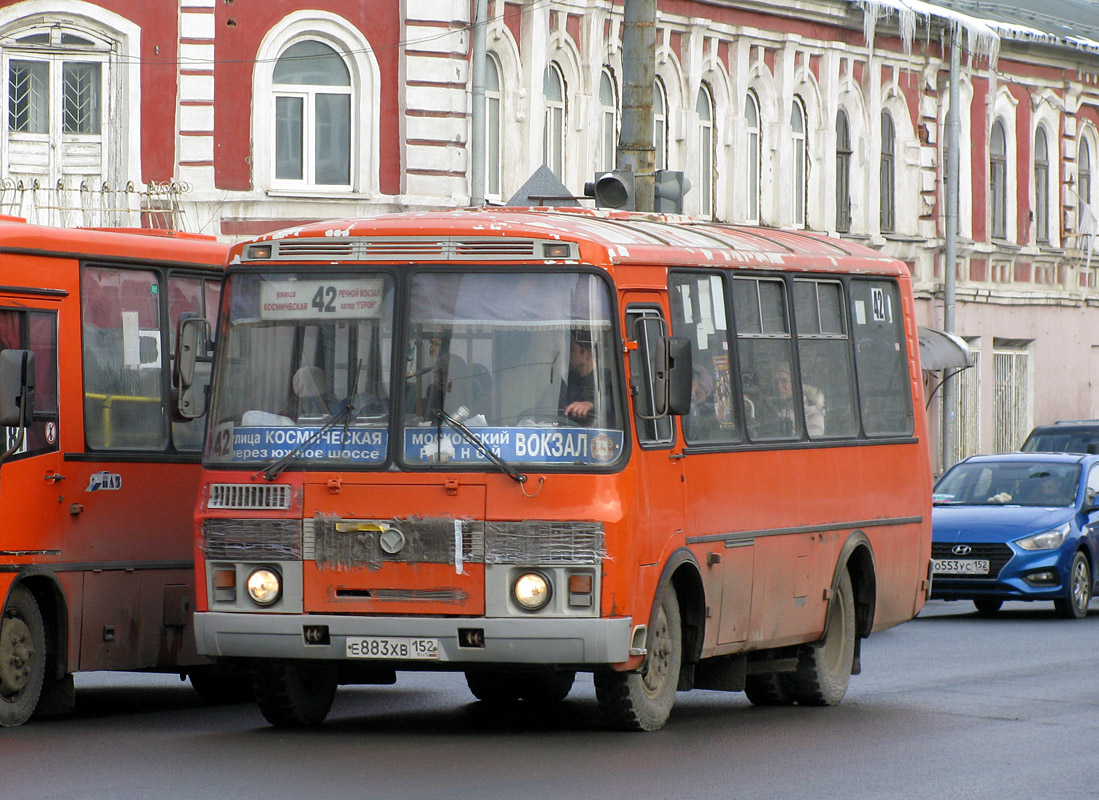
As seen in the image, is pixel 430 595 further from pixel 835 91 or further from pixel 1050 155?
pixel 1050 155

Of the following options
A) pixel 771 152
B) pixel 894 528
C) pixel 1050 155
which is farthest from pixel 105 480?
pixel 1050 155

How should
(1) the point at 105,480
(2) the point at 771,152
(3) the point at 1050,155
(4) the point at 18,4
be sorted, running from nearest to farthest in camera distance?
1. (1) the point at 105,480
2. (4) the point at 18,4
3. (2) the point at 771,152
4. (3) the point at 1050,155

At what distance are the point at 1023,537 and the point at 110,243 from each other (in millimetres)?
10845

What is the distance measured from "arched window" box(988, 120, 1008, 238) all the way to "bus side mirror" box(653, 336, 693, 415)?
32746 mm

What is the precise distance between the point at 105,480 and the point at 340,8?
1819cm

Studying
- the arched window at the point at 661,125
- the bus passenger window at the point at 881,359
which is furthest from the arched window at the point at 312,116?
the bus passenger window at the point at 881,359

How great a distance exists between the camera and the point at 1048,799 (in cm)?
1005

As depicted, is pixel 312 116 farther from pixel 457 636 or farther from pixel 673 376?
pixel 457 636

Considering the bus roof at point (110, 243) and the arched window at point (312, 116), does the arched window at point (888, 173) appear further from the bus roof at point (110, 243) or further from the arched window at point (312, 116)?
the bus roof at point (110, 243)

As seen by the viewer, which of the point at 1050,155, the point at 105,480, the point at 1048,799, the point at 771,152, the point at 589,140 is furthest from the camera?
the point at 1050,155

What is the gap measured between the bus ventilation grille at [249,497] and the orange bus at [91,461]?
1162 millimetres

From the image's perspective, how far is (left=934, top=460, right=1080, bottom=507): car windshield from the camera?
22484mm

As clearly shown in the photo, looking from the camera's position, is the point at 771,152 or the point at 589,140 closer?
the point at 589,140

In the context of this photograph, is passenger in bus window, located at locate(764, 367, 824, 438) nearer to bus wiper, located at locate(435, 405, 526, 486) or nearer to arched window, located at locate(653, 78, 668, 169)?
bus wiper, located at locate(435, 405, 526, 486)
